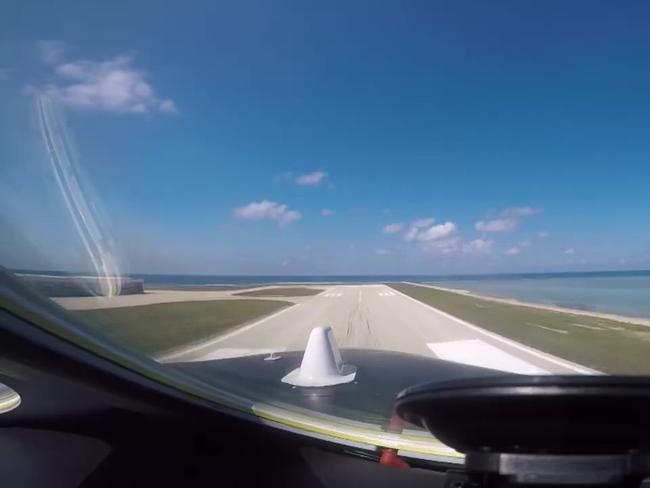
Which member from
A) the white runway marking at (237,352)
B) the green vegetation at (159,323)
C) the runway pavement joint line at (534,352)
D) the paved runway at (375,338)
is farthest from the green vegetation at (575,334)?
the green vegetation at (159,323)

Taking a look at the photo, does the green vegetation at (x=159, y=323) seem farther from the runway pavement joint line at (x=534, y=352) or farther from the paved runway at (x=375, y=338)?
the runway pavement joint line at (x=534, y=352)

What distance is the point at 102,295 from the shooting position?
1.73 meters

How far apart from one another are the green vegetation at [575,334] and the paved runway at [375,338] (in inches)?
10.2

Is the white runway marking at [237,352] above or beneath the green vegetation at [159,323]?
beneath

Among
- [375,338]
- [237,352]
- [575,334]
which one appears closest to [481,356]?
[375,338]

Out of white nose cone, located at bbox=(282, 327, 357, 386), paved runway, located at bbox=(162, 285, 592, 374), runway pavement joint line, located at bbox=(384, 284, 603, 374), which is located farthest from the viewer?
runway pavement joint line, located at bbox=(384, 284, 603, 374)

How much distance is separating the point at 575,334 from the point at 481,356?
2012 millimetres

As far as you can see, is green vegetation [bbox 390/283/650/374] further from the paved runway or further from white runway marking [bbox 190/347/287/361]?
white runway marking [bbox 190/347/287/361]

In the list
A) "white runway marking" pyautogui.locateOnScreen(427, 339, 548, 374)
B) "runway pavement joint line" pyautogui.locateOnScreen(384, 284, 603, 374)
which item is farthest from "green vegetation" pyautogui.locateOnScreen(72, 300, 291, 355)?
"runway pavement joint line" pyautogui.locateOnScreen(384, 284, 603, 374)

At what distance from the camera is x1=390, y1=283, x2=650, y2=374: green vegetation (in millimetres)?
3816

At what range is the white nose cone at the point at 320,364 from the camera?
8.61 ft

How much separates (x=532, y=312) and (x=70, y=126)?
26.8 feet

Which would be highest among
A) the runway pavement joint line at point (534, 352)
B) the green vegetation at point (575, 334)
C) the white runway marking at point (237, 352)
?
the white runway marking at point (237, 352)

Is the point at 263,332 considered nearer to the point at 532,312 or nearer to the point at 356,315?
the point at 356,315
